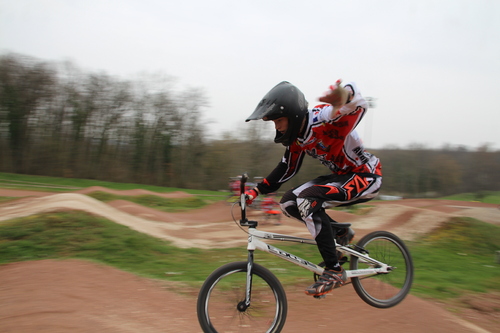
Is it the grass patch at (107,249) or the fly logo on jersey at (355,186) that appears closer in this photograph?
the fly logo on jersey at (355,186)

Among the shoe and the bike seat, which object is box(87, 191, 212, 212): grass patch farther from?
the shoe

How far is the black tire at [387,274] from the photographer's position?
4.52 m

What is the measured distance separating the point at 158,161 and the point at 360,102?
109 ft

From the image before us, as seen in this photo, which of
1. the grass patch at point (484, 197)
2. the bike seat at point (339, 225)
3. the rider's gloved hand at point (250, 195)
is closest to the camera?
the rider's gloved hand at point (250, 195)

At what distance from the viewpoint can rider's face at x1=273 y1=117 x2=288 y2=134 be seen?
3.65m

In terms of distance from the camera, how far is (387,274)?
4.69 meters

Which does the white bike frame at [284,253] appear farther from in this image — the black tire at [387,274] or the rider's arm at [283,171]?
the rider's arm at [283,171]

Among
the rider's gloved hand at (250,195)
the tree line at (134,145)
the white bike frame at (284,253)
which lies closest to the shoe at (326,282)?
the white bike frame at (284,253)

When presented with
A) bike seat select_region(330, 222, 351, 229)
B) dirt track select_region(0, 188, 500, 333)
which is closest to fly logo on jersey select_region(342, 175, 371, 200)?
bike seat select_region(330, 222, 351, 229)

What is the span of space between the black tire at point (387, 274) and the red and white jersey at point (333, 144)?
3.08ft

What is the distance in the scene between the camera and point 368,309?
4.60 meters

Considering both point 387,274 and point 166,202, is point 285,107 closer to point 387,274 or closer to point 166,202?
point 387,274

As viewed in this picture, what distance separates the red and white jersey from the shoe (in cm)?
112

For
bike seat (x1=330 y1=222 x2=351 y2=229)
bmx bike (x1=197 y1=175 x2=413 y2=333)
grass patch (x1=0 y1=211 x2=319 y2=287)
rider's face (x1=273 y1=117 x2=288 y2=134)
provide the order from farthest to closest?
1. grass patch (x1=0 y1=211 x2=319 y2=287)
2. bike seat (x1=330 y1=222 x2=351 y2=229)
3. rider's face (x1=273 y1=117 x2=288 y2=134)
4. bmx bike (x1=197 y1=175 x2=413 y2=333)
